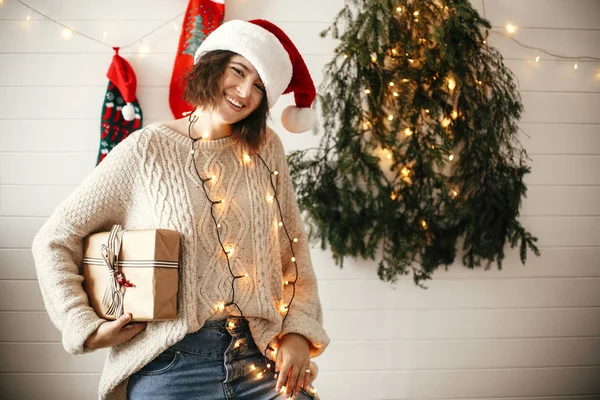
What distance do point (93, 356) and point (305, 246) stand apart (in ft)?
3.98

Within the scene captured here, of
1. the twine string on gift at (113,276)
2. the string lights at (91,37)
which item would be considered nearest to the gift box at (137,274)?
the twine string on gift at (113,276)

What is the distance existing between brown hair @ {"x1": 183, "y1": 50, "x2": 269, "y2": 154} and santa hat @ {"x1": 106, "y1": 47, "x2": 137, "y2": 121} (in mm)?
734

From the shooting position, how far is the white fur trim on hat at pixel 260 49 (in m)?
1.09

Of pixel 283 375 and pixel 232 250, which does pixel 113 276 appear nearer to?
pixel 232 250

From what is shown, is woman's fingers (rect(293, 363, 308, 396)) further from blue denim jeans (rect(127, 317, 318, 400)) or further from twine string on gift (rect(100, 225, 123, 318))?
twine string on gift (rect(100, 225, 123, 318))

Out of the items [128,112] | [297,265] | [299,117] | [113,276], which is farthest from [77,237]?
[128,112]

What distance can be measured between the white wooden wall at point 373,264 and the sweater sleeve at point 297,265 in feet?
2.27

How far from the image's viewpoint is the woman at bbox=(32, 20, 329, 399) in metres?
0.99

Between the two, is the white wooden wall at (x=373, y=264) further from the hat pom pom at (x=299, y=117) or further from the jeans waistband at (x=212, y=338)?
the jeans waistband at (x=212, y=338)

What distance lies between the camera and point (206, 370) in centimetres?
100

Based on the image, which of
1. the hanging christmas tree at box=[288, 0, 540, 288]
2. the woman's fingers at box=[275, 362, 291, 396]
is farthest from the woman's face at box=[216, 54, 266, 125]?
the hanging christmas tree at box=[288, 0, 540, 288]

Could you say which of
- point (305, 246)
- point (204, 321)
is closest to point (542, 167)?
point (305, 246)

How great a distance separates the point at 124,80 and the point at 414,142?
117cm

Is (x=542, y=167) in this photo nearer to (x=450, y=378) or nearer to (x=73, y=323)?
(x=450, y=378)
